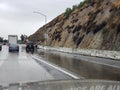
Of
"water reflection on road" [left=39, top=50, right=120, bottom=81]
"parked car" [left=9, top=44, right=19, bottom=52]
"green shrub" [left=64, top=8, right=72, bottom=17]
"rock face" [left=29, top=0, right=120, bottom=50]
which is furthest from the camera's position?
"green shrub" [left=64, top=8, right=72, bottom=17]

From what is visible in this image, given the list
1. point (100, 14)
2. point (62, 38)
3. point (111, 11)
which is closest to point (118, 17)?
point (111, 11)

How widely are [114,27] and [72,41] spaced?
2321 cm

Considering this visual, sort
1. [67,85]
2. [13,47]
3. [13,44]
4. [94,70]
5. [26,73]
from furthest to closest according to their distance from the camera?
[13,44] → [13,47] → [94,70] → [26,73] → [67,85]

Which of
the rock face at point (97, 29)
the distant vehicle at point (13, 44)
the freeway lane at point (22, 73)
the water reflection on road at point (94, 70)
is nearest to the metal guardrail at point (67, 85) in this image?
the freeway lane at point (22, 73)

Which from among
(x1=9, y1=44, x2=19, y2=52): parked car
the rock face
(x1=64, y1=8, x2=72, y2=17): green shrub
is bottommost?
(x1=9, y1=44, x2=19, y2=52): parked car

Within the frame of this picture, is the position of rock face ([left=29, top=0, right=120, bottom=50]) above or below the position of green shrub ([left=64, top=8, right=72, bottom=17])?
below

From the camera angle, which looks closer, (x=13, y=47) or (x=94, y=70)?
(x=94, y=70)

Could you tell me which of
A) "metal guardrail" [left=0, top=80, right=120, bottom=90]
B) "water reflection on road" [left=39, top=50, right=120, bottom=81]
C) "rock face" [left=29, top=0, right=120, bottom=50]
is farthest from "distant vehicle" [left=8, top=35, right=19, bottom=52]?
"metal guardrail" [left=0, top=80, right=120, bottom=90]

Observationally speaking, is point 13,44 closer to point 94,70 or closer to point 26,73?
point 94,70

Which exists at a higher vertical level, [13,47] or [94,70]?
[13,47]

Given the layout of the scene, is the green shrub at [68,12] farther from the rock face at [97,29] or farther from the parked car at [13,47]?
the parked car at [13,47]

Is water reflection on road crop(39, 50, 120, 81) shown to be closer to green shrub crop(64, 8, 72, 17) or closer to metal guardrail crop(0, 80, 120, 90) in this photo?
metal guardrail crop(0, 80, 120, 90)

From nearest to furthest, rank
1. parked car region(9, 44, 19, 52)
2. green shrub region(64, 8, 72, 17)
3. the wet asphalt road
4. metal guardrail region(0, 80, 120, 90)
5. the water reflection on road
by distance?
metal guardrail region(0, 80, 120, 90), the wet asphalt road, the water reflection on road, parked car region(9, 44, 19, 52), green shrub region(64, 8, 72, 17)

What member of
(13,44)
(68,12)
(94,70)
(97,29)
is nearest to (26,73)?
(94,70)
